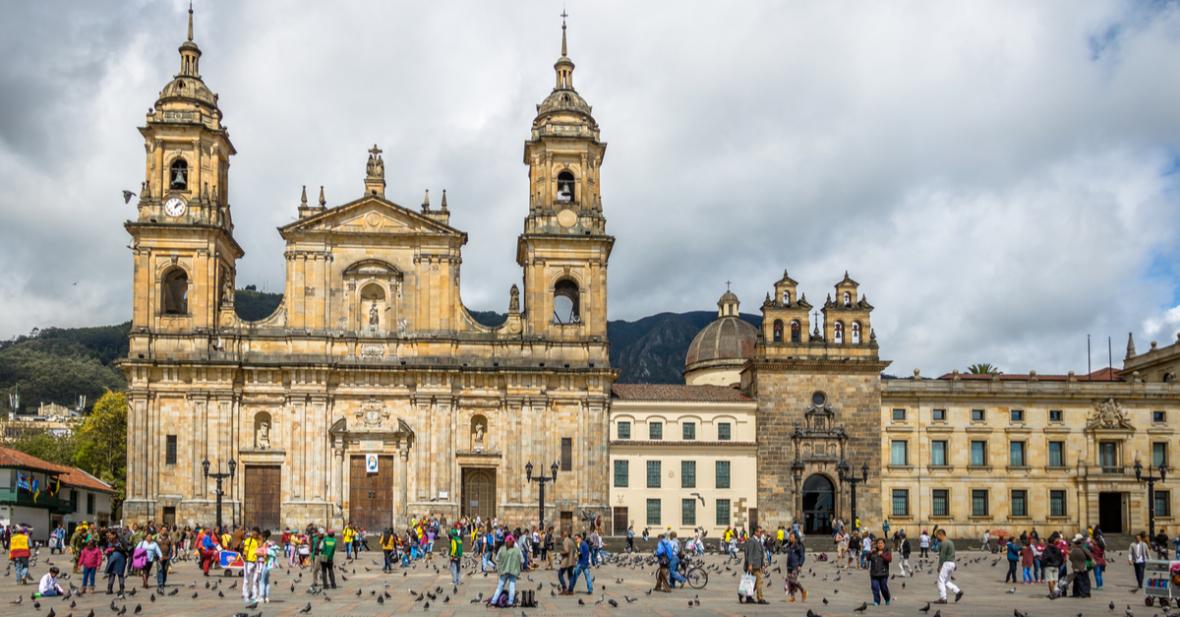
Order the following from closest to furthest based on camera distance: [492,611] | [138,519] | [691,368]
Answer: [492,611]
[138,519]
[691,368]

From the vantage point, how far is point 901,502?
2665 inches

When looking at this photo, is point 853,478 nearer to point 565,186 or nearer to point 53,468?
point 565,186

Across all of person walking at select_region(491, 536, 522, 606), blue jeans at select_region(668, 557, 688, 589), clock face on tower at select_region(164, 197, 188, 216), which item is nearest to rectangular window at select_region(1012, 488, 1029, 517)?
blue jeans at select_region(668, 557, 688, 589)

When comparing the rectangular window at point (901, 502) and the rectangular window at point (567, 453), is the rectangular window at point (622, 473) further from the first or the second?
the rectangular window at point (901, 502)

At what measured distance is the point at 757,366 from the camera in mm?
66625

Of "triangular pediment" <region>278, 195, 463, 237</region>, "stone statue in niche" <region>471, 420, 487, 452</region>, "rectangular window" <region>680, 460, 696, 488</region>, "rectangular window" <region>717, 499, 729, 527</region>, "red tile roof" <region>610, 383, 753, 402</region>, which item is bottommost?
"rectangular window" <region>717, 499, 729, 527</region>

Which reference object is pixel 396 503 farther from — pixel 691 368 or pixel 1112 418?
pixel 1112 418

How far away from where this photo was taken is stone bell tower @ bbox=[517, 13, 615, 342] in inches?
2512

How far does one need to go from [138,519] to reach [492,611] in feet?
121

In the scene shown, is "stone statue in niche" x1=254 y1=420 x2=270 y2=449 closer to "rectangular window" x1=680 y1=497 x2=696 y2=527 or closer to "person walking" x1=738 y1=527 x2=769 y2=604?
"rectangular window" x1=680 y1=497 x2=696 y2=527

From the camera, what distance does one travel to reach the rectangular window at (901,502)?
67500mm

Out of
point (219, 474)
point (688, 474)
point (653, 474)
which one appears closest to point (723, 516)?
point (688, 474)

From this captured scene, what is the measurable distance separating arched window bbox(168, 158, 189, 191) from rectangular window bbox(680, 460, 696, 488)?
27.2 metres

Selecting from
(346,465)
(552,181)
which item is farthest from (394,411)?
(552,181)
